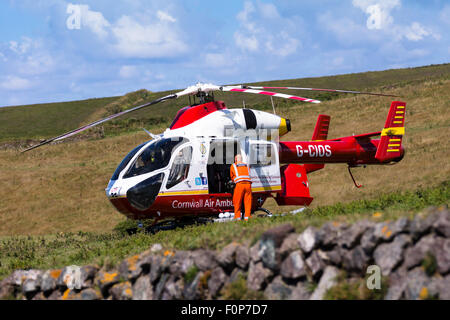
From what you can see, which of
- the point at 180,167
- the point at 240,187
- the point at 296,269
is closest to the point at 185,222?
the point at 180,167

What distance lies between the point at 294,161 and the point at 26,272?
9.80m

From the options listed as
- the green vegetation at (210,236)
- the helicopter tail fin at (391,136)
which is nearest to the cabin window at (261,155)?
the green vegetation at (210,236)

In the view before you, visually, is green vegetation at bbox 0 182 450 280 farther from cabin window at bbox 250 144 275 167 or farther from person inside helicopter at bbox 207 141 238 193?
cabin window at bbox 250 144 275 167

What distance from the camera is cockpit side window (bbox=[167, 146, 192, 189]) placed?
50.2 ft

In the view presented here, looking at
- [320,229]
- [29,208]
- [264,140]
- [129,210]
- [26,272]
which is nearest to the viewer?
[320,229]

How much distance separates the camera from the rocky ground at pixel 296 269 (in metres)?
6.31

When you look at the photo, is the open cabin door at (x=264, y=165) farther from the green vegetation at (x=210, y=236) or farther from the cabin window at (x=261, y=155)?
the green vegetation at (x=210, y=236)

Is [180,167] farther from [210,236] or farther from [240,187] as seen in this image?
[210,236]

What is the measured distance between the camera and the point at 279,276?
25.1 feet

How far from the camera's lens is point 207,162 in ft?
51.8

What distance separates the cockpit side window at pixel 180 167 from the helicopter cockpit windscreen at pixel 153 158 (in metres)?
0.24
